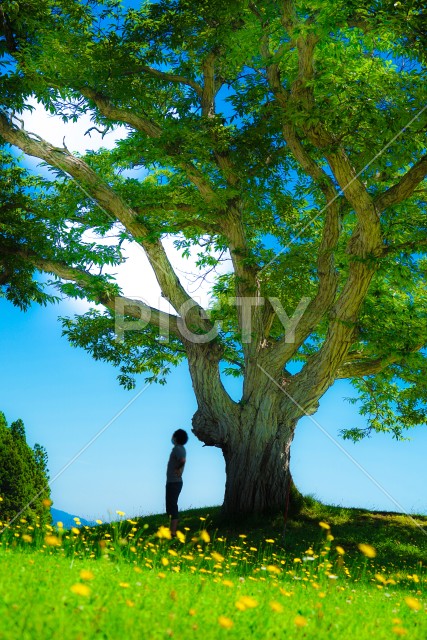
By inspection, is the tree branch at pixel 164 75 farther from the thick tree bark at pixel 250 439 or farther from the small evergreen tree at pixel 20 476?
the small evergreen tree at pixel 20 476

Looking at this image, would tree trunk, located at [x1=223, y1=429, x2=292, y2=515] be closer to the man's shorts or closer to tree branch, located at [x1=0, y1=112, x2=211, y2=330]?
tree branch, located at [x1=0, y1=112, x2=211, y2=330]

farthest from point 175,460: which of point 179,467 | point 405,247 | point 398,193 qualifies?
point 398,193

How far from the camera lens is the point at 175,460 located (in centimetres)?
1016

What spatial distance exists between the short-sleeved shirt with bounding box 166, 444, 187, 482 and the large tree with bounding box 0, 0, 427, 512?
4288mm

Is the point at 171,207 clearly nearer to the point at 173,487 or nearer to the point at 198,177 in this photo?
the point at 198,177

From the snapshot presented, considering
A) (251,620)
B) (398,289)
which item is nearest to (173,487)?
(251,620)

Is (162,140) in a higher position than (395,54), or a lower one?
lower

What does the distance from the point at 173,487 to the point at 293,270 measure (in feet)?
22.1

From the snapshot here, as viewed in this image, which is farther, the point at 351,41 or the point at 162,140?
the point at 162,140

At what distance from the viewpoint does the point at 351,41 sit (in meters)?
11.9

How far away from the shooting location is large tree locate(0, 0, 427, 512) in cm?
1186

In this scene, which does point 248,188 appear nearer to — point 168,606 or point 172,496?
point 172,496

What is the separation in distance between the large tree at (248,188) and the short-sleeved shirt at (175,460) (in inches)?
169

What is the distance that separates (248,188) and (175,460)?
6824 mm
